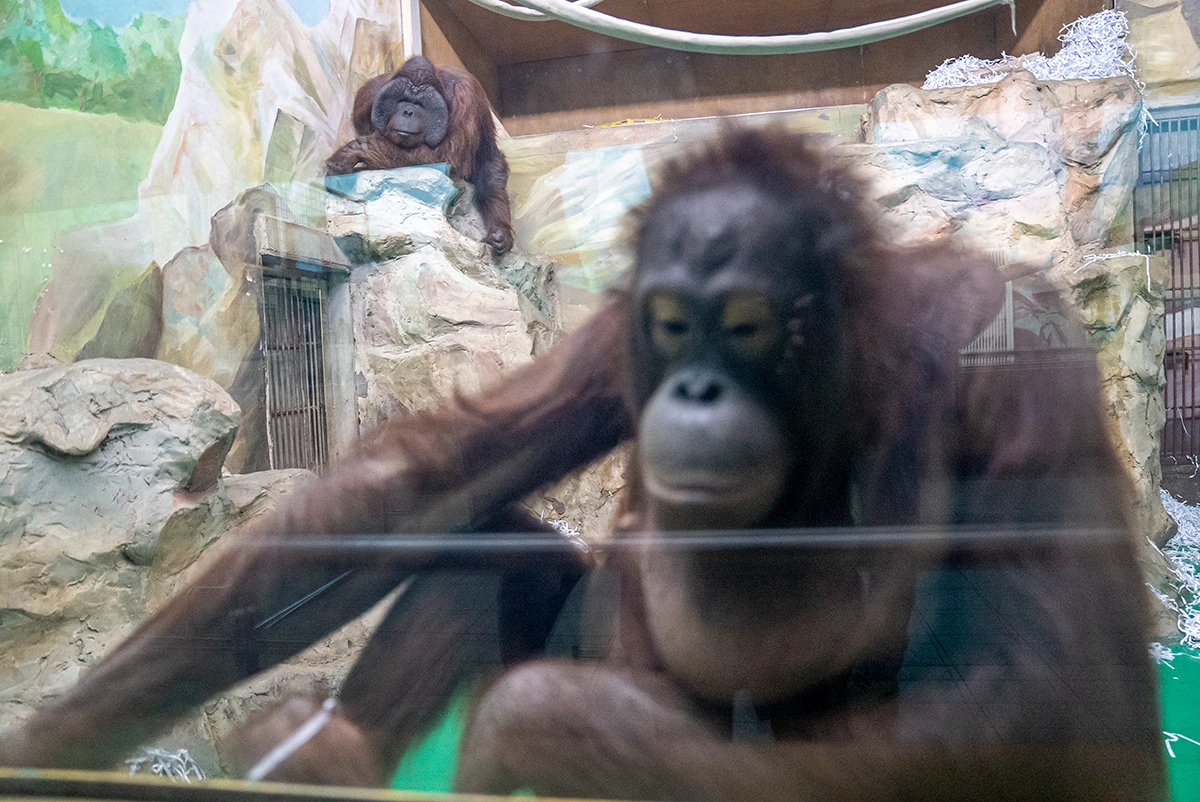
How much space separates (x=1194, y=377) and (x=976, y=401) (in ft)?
1.04

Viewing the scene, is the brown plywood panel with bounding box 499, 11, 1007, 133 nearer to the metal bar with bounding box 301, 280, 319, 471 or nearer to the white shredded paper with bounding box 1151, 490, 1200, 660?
the metal bar with bounding box 301, 280, 319, 471

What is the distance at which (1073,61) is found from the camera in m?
1.11

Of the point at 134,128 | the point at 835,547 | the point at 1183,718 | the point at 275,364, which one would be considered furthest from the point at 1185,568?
the point at 134,128

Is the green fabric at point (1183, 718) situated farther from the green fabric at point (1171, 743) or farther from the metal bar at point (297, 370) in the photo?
the metal bar at point (297, 370)

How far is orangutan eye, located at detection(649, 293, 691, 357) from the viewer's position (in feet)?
3.09

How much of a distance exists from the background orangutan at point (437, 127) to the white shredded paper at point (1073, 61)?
2.37 ft

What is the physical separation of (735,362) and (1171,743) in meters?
0.85

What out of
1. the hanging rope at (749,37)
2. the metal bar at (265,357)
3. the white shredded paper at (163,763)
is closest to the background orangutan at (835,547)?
the white shredded paper at (163,763)

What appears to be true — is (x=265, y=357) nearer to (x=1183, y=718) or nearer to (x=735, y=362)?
(x=735, y=362)

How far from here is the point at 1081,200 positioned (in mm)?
1192

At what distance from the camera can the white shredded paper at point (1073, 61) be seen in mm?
1105

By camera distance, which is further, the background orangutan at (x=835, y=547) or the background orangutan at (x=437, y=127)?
the background orangutan at (x=437, y=127)

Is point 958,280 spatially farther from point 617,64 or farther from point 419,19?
point 419,19

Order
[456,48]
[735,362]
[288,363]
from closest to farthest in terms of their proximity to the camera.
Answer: [735,362] < [456,48] < [288,363]
